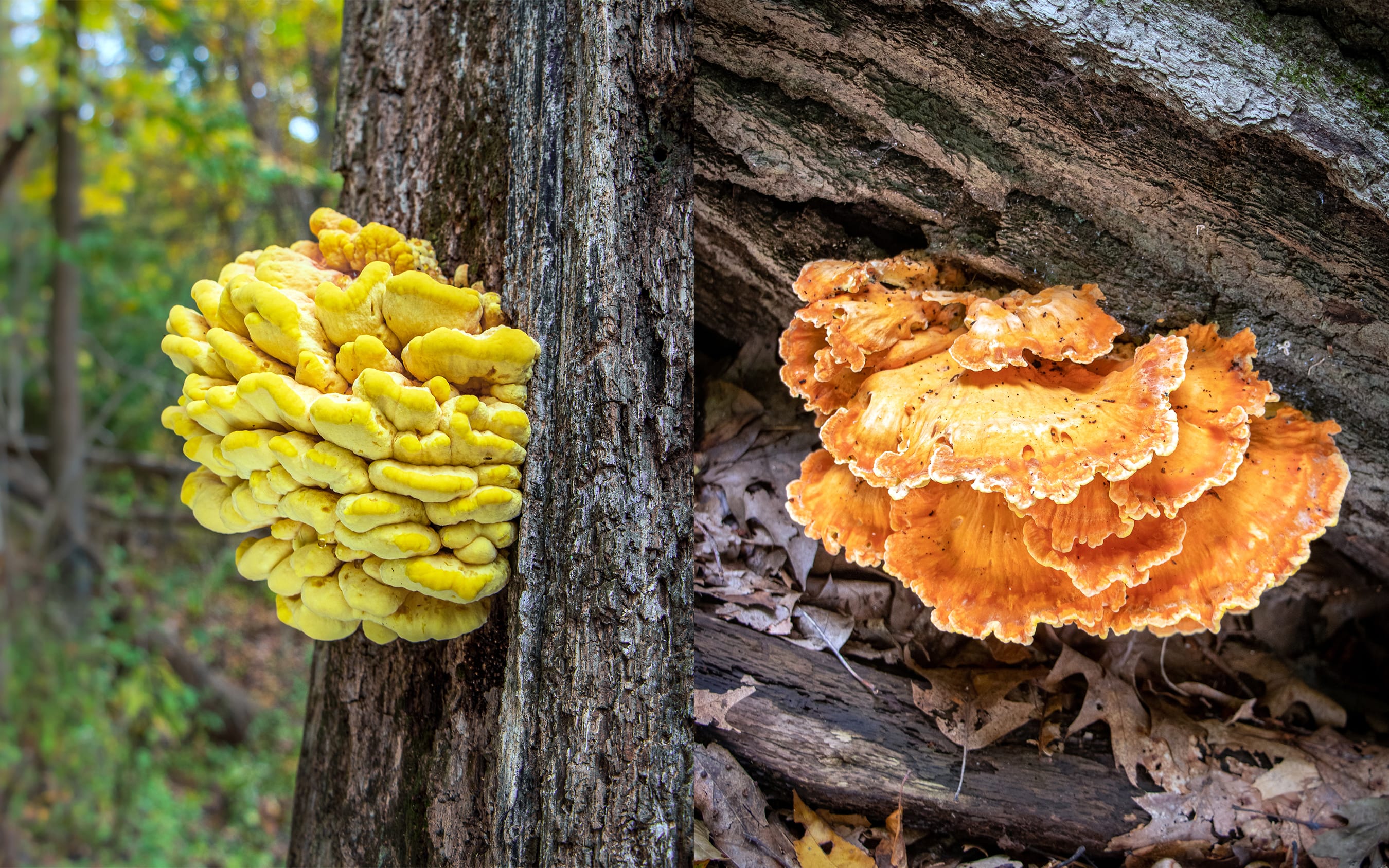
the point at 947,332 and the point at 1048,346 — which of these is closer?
the point at 1048,346

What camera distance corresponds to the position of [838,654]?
2.62 metres

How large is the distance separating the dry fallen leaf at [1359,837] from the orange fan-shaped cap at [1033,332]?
5.87ft

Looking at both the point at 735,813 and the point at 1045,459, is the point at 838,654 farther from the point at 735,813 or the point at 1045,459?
the point at 1045,459

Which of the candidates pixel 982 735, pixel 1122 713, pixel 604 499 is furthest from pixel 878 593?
pixel 604 499

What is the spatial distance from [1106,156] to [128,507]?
11612 mm

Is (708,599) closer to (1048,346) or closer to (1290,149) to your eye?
(1048,346)

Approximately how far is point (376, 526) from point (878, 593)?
71.7 inches

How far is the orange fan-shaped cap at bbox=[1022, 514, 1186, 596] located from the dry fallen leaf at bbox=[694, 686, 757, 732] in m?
1.04

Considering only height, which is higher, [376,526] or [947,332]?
[947,332]

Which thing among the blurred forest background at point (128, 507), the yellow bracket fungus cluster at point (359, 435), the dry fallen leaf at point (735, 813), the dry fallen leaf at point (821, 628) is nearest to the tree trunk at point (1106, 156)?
the yellow bracket fungus cluster at point (359, 435)

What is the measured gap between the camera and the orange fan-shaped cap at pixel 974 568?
7.00 ft

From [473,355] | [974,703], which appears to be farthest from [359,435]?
[974,703]

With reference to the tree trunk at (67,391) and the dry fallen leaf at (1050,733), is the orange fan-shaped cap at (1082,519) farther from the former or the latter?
the tree trunk at (67,391)

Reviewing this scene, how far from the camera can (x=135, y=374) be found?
29.0 ft
